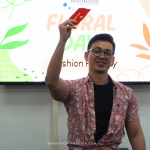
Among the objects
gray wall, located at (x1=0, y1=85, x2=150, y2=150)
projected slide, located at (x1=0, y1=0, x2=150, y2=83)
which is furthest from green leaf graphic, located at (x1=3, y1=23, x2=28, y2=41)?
gray wall, located at (x1=0, y1=85, x2=150, y2=150)

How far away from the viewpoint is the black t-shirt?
0.82 metres

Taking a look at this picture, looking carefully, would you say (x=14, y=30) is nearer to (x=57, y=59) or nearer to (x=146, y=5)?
(x=57, y=59)

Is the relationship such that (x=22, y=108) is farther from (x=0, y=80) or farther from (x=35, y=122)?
(x=0, y=80)

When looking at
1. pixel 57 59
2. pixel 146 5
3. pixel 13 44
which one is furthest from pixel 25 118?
pixel 146 5

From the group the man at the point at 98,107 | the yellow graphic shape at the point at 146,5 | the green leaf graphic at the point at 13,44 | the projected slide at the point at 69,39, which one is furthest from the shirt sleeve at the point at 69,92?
the yellow graphic shape at the point at 146,5

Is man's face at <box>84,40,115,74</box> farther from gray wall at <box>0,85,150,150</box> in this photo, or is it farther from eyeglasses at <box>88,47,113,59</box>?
gray wall at <box>0,85,150,150</box>

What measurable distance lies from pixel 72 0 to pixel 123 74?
737mm

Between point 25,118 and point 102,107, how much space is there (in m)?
0.79

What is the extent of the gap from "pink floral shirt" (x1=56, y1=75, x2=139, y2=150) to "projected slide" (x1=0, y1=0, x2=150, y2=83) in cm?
44

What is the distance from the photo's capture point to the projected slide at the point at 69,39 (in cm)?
128

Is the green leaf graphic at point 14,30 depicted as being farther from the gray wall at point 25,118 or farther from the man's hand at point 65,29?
the man's hand at point 65,29

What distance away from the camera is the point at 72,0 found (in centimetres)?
130

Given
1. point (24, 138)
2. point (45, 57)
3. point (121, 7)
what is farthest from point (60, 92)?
point (121, 7)

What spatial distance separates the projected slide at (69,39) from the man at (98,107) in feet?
1.35
